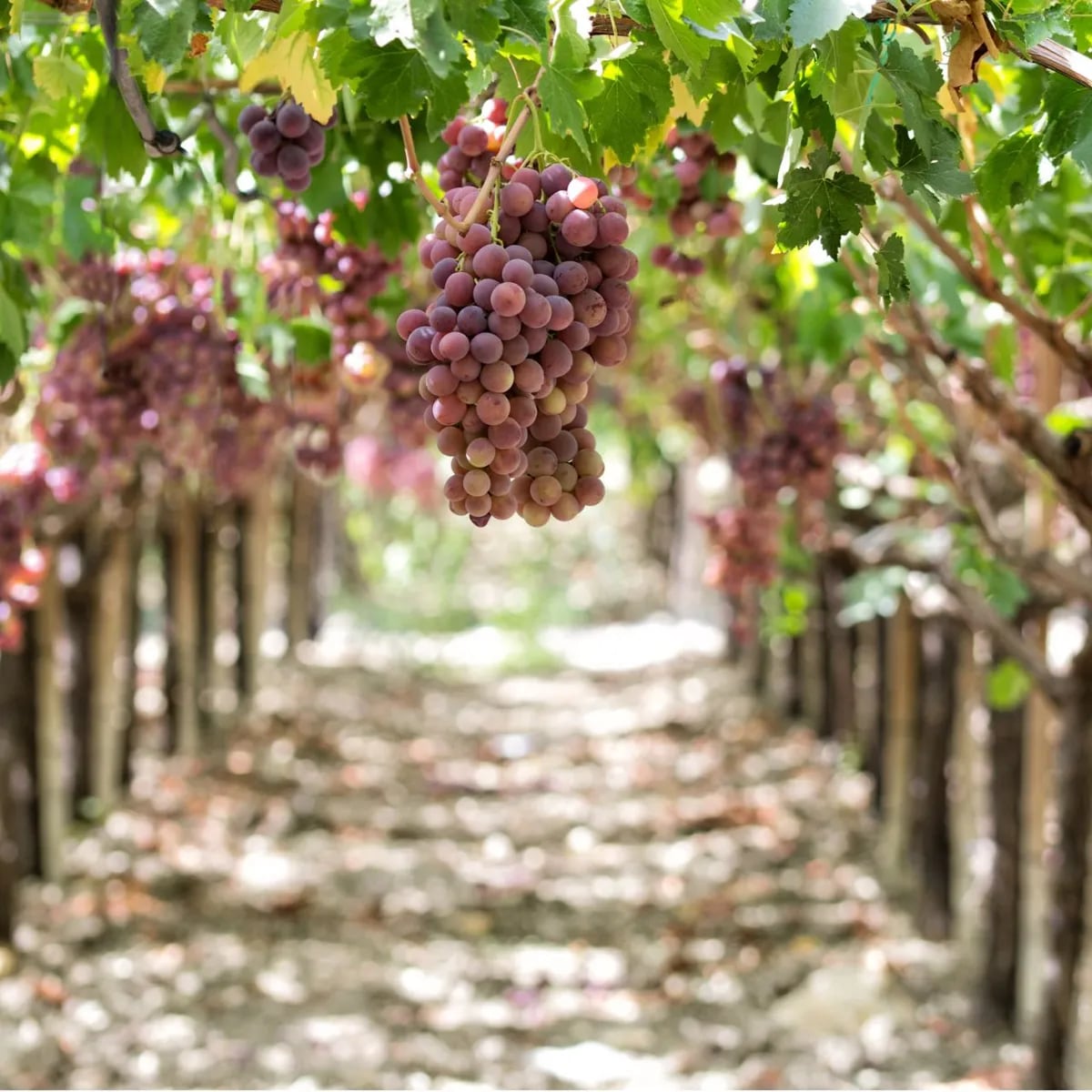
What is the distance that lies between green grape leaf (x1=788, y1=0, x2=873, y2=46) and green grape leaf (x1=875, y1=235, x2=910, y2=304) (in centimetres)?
26

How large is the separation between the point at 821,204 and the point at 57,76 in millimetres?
1134

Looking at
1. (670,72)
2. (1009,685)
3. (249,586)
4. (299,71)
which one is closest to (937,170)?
(670,72)

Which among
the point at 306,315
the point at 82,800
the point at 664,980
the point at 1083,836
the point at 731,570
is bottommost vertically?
the point at 664,980

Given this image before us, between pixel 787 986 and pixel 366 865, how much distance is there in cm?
245

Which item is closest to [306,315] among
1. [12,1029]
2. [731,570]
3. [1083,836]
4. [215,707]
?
[731,570]

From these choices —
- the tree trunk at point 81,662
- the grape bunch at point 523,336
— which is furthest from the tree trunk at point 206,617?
the grape bunch at point 523,336

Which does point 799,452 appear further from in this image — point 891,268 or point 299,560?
point 299,560

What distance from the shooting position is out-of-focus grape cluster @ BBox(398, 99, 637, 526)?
1.30 m

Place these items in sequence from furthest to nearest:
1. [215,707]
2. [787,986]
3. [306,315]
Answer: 1. [215,707]
2. [787,986]
3. [306,315]

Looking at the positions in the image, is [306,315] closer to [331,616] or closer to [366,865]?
[366,865]

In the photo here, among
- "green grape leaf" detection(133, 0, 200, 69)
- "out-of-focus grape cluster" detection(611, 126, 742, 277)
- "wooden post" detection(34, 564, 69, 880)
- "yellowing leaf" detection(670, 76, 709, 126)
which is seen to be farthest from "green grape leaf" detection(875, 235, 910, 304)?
"wooden post" detection(34, 564, 69, 880)

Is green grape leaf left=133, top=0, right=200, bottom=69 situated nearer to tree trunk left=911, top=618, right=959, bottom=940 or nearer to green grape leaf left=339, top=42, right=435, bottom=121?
green grape leaf left=339, top=42, right=435, bottom=121

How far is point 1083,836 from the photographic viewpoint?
12.8 feet

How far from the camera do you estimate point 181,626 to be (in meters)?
8.11
